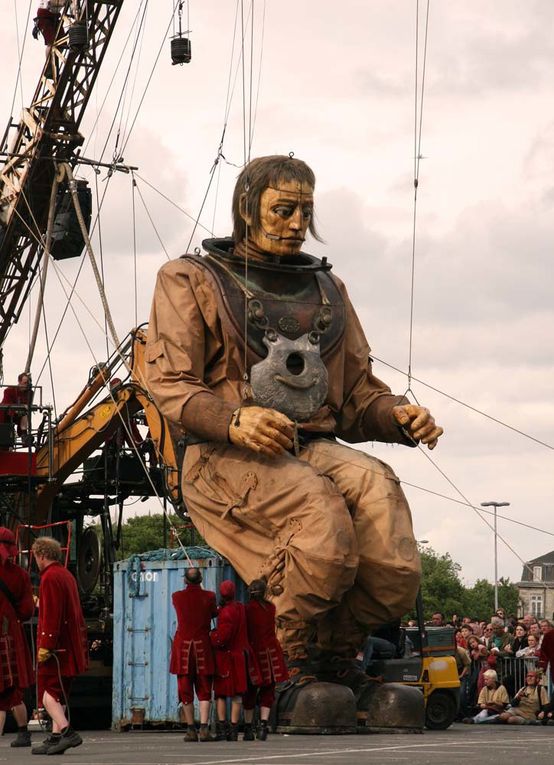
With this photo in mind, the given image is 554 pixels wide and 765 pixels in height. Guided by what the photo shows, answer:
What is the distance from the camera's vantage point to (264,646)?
14102 mm

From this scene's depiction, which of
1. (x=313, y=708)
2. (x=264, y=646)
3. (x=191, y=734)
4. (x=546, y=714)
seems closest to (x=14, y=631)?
(x=191, y=734)

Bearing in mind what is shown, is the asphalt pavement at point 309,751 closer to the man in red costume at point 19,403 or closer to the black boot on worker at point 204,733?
the black boot on worker at point 204,733

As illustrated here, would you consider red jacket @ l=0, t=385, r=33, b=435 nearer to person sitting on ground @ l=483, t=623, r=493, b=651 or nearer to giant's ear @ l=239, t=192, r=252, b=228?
person sitting on ground @ l=483, t=623, r=493, b=651

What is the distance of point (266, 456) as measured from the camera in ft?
46.8

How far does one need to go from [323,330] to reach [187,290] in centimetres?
114

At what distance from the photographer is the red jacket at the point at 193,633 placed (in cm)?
1444

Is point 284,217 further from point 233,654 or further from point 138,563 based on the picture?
point 138,563

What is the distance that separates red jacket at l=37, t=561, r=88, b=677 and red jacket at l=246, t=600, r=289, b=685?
6.14ft

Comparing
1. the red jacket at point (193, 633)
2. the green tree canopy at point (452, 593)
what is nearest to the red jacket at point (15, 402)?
the red jacket at point (193, 633)

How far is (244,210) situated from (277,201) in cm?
36

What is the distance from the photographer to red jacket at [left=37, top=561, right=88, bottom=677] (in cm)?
1234

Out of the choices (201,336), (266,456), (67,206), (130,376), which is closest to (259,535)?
(266,456)

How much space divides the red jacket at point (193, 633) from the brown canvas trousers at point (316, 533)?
39cm

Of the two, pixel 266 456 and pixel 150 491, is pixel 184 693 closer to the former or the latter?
pixel 266 456
